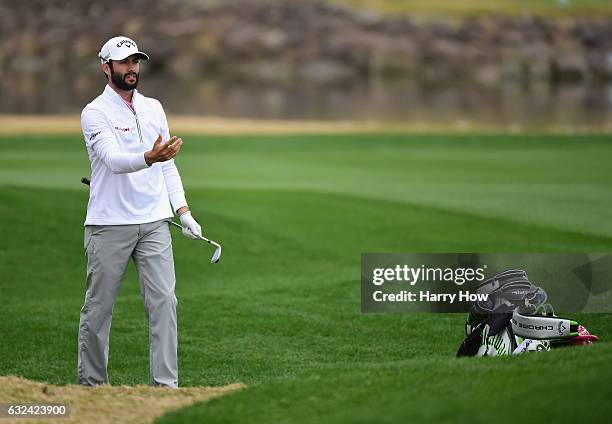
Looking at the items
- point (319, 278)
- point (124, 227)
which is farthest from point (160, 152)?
point (319, 278)

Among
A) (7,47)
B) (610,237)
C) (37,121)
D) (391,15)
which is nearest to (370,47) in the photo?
(391,15)

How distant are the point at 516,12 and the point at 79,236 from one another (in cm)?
8606

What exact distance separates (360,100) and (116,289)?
2127 inches

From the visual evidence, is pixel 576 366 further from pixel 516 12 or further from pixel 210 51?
pixel 516 12

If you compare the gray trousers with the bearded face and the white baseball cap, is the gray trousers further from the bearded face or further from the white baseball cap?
the white baseball cap

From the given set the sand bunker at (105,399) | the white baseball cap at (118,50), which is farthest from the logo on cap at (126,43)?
the sand bunker at (105,399)

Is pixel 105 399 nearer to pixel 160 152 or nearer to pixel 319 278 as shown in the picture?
pixel 160 152

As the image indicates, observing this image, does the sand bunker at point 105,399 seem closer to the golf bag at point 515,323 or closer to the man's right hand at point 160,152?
the man's right hand at point 160,152

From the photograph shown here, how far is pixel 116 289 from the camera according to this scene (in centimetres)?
699

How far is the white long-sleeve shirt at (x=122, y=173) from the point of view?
6836 millimetres

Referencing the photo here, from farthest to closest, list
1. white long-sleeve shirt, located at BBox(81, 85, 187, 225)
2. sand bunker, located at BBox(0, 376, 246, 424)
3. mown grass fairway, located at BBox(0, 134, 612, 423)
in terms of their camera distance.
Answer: white long-sleeve shirt, located at BBox(81, 85, 187, 225), sand bunker, located at BBox(0, 376, 246, 424), mown grass fairway, located at BBox(0, 134, 612, 423)

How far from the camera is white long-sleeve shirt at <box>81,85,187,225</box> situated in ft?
22.4

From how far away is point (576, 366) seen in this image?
18.8ft

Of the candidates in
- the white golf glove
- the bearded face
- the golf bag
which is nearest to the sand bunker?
the white golf glove
